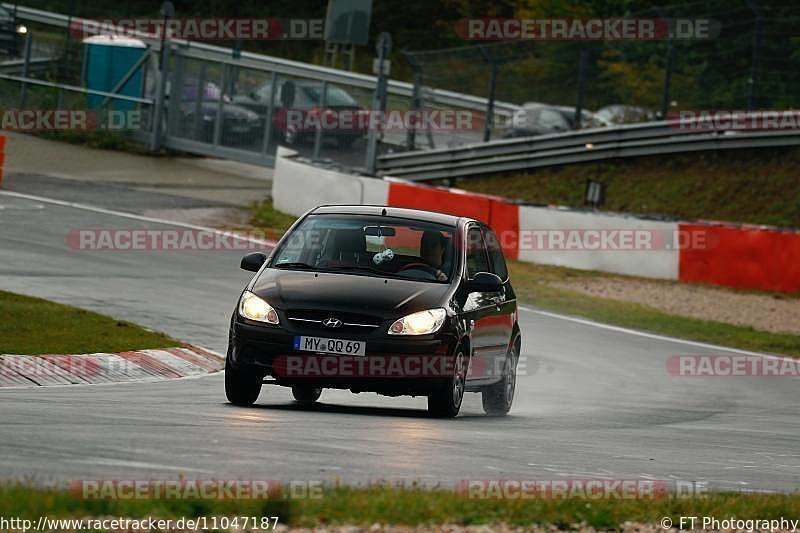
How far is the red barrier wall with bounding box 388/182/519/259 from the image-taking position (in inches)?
990

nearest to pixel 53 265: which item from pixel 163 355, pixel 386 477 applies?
pixel 163 355

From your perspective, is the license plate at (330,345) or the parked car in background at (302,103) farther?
the parked car in background at (302,103)

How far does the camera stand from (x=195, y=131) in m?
34.6

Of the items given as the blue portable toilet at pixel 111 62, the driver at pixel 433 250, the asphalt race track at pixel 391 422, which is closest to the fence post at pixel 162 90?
the blue portable toilet at pixel 111 62

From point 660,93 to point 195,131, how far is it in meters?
10.7

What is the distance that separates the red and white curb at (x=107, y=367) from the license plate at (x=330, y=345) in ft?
8.34

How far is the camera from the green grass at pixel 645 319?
64.6ft

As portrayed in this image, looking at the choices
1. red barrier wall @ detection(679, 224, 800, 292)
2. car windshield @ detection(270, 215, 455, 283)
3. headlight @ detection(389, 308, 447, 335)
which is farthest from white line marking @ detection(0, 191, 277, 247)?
headlight @ detection(389, 308, 447, 335)

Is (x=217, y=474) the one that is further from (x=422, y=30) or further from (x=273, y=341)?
(x=422, y=30)

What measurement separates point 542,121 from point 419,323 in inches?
894

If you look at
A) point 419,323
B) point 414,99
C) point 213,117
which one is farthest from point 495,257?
point 213,117
